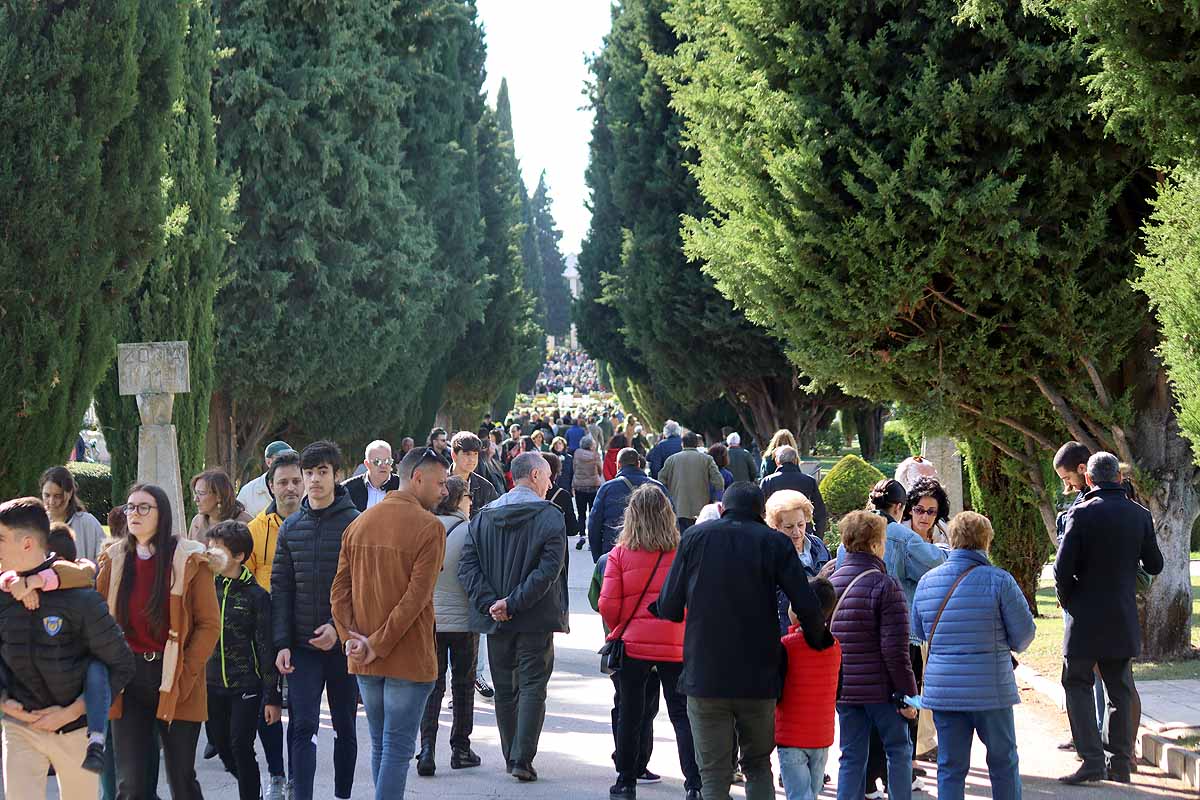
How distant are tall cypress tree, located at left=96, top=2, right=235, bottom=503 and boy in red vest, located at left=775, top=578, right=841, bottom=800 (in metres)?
14.4

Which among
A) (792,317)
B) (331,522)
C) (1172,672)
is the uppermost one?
(792,317)

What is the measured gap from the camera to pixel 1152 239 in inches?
396

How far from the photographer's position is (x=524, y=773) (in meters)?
8.62

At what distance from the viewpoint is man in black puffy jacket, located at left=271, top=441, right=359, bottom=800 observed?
7465 millimetres

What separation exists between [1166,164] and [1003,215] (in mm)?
1603

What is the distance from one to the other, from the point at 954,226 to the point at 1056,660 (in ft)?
13.2

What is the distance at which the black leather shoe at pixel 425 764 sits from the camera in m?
8.90

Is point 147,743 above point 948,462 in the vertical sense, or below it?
below

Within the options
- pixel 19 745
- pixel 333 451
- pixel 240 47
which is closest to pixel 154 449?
pixel 333 451

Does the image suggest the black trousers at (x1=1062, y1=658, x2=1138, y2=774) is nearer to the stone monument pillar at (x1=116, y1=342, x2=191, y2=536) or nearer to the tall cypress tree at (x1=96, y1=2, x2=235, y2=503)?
the stone monument pillar at (x1=116, y1=342, x2=191, y2=536)

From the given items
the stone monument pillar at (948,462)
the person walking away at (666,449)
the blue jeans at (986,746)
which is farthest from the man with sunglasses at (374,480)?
the person walking away at (666,449)

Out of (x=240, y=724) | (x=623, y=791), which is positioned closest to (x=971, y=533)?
(x=623, y=791)

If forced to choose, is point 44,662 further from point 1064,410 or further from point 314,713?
point 1064,410

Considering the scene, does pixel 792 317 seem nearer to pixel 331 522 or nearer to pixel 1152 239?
pixel 1152 239
